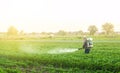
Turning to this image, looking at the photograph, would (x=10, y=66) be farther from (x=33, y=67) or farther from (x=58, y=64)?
(x=58, y=64)

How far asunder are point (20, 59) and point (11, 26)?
296ft

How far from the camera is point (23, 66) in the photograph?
74.6ft

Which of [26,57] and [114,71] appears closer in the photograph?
[114,71]

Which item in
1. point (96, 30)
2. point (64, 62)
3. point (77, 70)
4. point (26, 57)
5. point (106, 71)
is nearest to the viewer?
point (106, 71)

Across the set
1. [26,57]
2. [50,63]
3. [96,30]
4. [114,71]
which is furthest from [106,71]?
[96,30]

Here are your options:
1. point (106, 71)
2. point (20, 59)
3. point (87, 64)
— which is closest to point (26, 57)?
point (20, 59)

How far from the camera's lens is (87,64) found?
20.5 m

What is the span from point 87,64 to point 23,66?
5.20 m

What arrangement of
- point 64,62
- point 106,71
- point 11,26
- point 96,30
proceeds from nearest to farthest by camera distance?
point 106,71, point 64,62, point 11,26, point 96,30

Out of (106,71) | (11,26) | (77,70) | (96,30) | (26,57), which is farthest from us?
(96,30)

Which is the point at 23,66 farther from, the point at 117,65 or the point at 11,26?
the point at 11,26

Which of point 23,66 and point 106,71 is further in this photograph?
point 23,66

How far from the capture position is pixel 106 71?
61.2 feet

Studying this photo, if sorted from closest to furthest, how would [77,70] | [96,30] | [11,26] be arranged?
1. [77,70]
2. [11,26]
3. [96,30]
